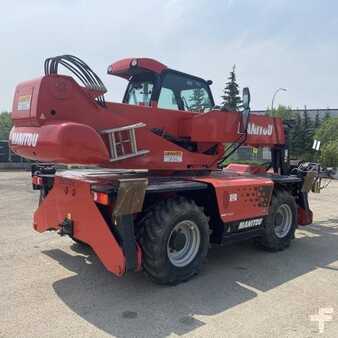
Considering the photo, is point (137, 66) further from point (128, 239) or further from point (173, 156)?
point (128, 239)

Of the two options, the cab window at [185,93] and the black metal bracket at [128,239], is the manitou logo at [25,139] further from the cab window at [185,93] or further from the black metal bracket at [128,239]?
the cab window at [185,93]

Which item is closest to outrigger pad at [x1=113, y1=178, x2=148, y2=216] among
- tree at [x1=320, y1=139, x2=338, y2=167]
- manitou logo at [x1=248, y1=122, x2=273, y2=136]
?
manitou logo at [x1=248, y1=122, x2=273, y2=136]

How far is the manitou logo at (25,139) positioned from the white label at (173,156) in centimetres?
202

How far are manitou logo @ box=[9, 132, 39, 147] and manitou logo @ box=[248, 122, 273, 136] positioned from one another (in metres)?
3.92

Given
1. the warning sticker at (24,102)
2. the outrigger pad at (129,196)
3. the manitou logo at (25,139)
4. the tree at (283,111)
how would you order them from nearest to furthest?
1. the outrigger pad at (129,196)
2. the manitou logo at (25,139)
3. the warning sticker at (24,102)
4. the tree at (283,111)

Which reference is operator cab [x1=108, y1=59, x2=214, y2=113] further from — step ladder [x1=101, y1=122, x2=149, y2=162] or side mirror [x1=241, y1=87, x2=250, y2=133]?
step ladder [x1=101, y1=122, x2=149, y2=162]

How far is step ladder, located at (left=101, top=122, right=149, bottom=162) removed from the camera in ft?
18.6

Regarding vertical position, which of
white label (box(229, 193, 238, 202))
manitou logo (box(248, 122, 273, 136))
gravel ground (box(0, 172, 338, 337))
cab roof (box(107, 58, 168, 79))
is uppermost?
cab roof (box(107, 58, 168, 79))

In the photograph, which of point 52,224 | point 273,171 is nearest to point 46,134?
point 52,224

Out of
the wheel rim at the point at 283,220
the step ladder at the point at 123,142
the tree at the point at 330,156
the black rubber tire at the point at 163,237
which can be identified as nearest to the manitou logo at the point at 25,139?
the step ladder at the point at 123,142

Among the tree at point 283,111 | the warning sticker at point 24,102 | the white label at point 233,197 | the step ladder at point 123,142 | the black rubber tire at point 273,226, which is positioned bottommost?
the black rubber tire at point 273,226

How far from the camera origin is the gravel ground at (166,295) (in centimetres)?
417

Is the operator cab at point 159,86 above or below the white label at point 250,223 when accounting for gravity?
above

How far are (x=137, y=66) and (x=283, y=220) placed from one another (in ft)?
12.5
